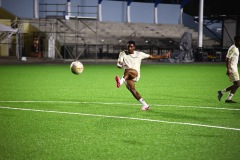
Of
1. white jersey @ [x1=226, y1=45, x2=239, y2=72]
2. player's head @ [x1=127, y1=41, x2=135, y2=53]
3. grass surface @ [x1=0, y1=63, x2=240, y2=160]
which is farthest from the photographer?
white jersey @ [x1=226, y1=45, x2=239, y2=72]

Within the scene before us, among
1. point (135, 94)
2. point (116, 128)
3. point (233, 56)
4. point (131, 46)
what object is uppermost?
point (131, 46)

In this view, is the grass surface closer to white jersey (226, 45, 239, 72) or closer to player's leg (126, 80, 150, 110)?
player's leg (126, 80, 150, 110)

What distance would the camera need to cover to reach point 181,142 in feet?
22.1

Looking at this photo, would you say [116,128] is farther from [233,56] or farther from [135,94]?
[233,56]

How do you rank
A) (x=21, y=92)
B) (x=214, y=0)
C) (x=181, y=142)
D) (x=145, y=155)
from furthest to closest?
(x=214, y=0), (x=21, y=92), (x=181, y=142), (x=145, y=155)

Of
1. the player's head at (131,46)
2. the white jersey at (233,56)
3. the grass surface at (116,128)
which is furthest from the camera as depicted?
the white jersey at (233,56)

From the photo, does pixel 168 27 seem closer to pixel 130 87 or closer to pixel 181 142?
pixel 130 87

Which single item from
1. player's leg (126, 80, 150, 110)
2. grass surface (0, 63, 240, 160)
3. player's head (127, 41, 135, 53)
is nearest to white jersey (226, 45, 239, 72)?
grass surface (0, 63, 240, 160)

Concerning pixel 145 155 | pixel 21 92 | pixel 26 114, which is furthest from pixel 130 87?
pixel 21 92

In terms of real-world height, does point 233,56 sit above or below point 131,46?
below

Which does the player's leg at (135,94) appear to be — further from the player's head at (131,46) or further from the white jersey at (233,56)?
the white jersey at (233,56)

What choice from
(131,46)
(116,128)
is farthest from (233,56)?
(116,128)

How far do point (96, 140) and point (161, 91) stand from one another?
848cm

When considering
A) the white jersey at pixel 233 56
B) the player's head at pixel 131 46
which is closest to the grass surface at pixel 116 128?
the white jersey at pixel 233 56
